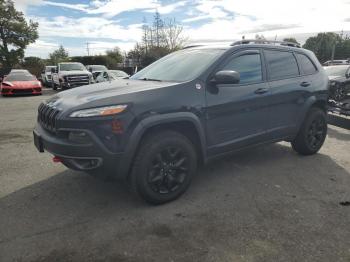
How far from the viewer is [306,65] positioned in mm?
5238

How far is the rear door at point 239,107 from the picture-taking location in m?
3.87

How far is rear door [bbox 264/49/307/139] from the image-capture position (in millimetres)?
4582

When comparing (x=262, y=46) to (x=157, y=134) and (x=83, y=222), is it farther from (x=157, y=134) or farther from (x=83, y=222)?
(x=83, y=222)

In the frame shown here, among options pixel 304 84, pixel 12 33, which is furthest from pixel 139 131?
pixel 12 33

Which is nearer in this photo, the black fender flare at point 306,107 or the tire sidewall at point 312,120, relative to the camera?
the black fender flare at point 306,107

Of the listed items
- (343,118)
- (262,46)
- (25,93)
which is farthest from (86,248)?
(25,93)

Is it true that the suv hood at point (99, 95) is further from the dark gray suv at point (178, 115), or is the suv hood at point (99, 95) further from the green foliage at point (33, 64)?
the green foliage at point (33, 64)

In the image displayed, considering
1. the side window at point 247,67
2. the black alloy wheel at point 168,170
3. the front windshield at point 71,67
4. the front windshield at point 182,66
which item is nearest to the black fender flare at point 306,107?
the side window at point 247,67

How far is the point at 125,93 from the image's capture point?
3.37m

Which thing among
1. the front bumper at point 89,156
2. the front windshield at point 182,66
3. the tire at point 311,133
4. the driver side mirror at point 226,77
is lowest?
the tire at point 311,133

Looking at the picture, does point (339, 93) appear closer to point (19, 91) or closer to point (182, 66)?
point (182, 66)

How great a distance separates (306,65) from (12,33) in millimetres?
39890

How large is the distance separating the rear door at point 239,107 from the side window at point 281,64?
207mm

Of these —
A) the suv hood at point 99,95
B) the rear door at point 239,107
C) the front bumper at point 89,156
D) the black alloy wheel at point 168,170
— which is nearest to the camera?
the front bumper at point 89,156
